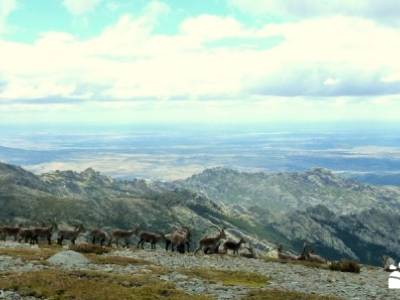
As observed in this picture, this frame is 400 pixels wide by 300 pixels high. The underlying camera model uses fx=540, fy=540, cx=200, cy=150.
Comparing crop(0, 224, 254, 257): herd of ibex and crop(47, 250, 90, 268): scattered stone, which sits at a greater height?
crop(47, 250, 90, 268): scattered stone

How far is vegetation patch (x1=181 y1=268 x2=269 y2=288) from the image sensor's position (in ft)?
121

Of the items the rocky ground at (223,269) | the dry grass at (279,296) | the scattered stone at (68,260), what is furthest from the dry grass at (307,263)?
the scattered stone at (68,260)

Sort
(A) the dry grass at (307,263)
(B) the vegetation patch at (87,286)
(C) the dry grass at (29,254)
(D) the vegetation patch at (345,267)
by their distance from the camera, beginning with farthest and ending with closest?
Answer: 1. (A) the dry grass at (307,263)
2. (D) the vegetation patch at (345,267)
3. (C) the dry grass at (29,254)
4. (B) the vegetation patch at (87,286)

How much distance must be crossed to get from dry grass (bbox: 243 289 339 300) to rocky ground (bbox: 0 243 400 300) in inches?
30.0

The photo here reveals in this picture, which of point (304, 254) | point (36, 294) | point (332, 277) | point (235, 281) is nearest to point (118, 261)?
point (235, 281)

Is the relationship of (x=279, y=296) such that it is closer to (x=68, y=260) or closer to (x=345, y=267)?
(x=68, y=260)

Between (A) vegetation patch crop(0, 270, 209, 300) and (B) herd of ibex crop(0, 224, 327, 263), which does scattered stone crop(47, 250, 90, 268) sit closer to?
(A) vegetation patch crop(0, 270, 209, 300)

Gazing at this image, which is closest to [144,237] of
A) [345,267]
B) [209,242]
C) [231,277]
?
[209,242]

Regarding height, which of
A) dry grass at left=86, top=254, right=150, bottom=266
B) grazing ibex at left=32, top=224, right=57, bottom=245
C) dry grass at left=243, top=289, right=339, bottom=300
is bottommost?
grazing ibex at left=32, top=224, right=57, bottom=245

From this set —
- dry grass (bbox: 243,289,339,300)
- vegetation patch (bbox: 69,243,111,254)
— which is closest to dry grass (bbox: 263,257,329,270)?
vegetation patch (bbox: 69,243,111,254)

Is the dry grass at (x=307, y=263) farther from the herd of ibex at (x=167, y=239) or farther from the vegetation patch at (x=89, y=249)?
the vegetation patch at (x=89, y=249)

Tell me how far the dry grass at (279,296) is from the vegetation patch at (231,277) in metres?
2.98

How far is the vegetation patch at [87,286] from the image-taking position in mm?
30359

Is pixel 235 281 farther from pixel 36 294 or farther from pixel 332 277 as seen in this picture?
pixel 36 294
